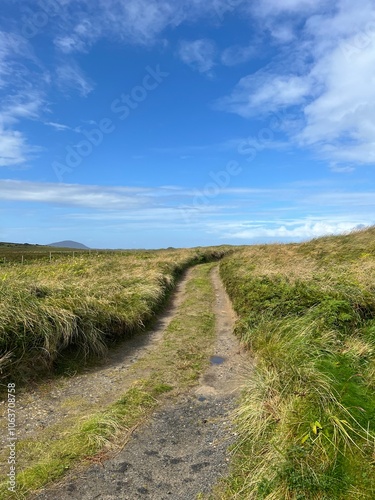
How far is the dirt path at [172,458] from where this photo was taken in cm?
382

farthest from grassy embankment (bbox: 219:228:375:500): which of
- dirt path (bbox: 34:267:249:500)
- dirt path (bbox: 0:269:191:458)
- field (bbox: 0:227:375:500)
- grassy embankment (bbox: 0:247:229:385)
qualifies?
grassy embankment (bbox: 0:247:229:385)

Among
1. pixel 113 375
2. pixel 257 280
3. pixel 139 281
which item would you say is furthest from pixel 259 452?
pixel 139 281

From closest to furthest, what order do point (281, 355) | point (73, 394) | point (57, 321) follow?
1. point (281, 355)
2. point (73, 394)
3. point (57, 321)

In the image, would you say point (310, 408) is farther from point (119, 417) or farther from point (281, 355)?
point (119, 417)

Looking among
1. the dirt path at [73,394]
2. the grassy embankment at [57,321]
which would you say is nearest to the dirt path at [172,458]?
the dirt path at [73,394]

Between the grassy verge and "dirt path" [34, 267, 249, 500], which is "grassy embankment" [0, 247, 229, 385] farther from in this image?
Answer: "dirt path" [34, 267, 249, 500]

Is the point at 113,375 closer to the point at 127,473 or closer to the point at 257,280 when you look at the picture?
the point at 127,473

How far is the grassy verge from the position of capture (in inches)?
163

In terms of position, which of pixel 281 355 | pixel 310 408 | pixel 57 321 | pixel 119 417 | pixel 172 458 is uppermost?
pixel 57 321

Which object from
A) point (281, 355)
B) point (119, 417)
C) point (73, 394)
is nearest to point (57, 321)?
point (73, 394)

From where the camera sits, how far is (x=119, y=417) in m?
5.34

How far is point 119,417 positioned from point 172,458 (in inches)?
48.3

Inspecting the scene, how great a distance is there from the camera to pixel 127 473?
13.5 ft

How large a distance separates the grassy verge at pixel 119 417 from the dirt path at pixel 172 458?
0.75 feet
